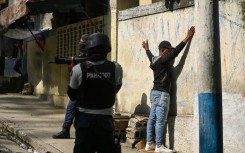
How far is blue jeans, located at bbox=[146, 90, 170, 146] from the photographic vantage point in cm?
718

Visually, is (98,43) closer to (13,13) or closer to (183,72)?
(183,72)

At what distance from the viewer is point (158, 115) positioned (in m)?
7.19

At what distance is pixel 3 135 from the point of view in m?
9.09

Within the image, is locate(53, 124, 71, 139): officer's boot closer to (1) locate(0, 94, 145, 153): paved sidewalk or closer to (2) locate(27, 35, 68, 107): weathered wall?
(1) locate(0, 94, 145, 153): paved sidewalk

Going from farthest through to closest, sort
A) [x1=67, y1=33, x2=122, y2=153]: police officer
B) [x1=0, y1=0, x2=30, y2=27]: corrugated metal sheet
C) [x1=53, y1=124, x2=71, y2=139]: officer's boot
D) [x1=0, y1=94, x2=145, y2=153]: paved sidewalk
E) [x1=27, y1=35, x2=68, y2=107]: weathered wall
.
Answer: [x1=27, y1=35, x2=68, y2=107]: weathered wall → [x1=0, y1=0, x2=30, y2=27]: corrugated metal sheet → [x1=53, y1=124, x2=71, y2=139]: officer's boot → [x1=0, y1=94, x2=145, y2=153]: paved sidewalk → [x1=67, y1=33, x2=122, y2=153]: police officer

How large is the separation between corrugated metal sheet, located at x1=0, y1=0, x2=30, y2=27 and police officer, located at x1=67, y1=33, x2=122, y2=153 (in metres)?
6.89

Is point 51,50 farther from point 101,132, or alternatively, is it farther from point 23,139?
point 101,132

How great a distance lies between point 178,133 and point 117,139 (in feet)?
9.08

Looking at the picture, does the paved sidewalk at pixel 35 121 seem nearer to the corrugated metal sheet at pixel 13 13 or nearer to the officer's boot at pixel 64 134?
the officer's boot at pixel 64 134

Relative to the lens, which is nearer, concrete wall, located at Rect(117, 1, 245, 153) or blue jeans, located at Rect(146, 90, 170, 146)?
concrete wall, located at Rect(117, 1, 245, 153)

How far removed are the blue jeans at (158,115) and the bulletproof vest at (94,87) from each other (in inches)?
113

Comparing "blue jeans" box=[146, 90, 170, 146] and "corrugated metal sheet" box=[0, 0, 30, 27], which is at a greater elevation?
"corrugated metal sheet" box=[0, 0, 30, 27]

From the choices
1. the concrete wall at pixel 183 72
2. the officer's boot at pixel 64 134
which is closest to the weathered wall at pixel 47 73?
the concrete wall at pixel 183 72

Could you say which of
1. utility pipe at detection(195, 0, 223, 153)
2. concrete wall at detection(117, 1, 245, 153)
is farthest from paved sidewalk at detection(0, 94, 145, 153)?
Answer: utility pipe at detection(195, 0, 223, 153)
